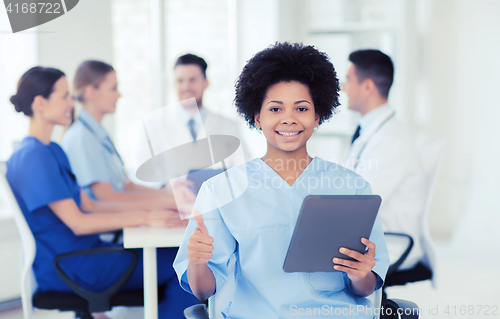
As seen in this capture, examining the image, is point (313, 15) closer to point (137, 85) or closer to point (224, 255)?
point (137, 85)

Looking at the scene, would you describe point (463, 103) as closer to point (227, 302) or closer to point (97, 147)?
point (97, 147)

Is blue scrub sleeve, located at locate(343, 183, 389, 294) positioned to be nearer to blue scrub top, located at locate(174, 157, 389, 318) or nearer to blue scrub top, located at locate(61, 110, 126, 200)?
blue scrub top, located at locate(174, 157, 389, 318)

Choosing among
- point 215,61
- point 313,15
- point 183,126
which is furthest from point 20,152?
point 313,15

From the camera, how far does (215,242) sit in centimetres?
117

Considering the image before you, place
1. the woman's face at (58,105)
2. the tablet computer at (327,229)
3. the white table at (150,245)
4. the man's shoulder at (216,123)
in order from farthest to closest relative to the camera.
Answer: the man's shoulder at (216,123), the woman's face at (58,105), the white table at (150,245), the tablet computer at (327,229)

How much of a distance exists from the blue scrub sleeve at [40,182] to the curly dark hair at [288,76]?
857 millimetres

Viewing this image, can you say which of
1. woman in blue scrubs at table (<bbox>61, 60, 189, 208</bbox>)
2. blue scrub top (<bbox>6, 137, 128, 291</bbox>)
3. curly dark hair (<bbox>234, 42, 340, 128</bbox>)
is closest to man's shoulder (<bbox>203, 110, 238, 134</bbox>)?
woman in blue scrubs at table (<bbox>61, 60, 189, 208</bbox>)

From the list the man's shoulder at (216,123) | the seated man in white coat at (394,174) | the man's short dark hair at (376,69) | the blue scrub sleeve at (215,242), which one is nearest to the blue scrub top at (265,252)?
the blue scrub sleeve at (215,242)

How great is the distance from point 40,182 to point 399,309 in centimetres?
132

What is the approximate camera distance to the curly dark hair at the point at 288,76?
1.25 meters

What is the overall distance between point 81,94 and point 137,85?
148 centimetres

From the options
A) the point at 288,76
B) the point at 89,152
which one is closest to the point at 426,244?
the point at 288,76

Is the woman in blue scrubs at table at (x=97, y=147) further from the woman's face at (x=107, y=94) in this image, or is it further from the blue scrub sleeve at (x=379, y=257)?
the blue scrub sleeve at (x=379, y=257)

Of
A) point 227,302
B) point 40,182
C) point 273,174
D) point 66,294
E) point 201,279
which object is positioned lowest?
point 66,294
